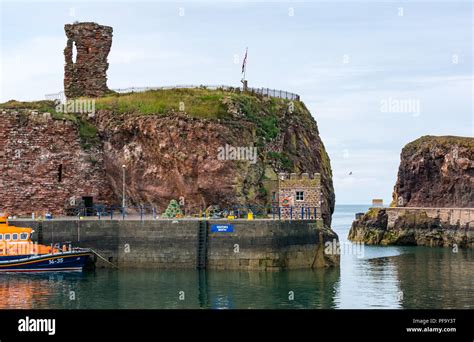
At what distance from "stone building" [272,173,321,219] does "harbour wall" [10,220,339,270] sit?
1.41 m

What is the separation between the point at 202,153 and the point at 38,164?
49.5 feet

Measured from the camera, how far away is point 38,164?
289 feet

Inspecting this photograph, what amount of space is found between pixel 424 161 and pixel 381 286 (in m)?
73.0

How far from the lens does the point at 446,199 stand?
449 ft

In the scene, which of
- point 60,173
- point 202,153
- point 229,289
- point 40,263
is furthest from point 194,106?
point 229,289

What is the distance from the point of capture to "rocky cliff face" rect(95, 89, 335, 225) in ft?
277

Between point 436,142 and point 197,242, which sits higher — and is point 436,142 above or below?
above

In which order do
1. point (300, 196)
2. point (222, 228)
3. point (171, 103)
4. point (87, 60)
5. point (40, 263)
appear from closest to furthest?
1. point (40, 263)
2. point (222, 228)
3. point (300, 196)
4. point (171, 103)
5. point (87, 60)

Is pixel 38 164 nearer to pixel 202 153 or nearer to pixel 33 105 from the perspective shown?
pixel 33 105

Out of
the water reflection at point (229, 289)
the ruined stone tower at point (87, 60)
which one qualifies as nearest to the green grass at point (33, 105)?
the ruined stone tower at point (87, 60)

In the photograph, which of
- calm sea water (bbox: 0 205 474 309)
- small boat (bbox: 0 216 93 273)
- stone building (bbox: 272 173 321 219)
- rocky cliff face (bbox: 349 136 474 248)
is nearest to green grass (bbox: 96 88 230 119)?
stone building (bbox: 272 173 321 219)

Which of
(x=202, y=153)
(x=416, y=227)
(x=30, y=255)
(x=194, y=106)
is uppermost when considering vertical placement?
(x=194, y=106)
